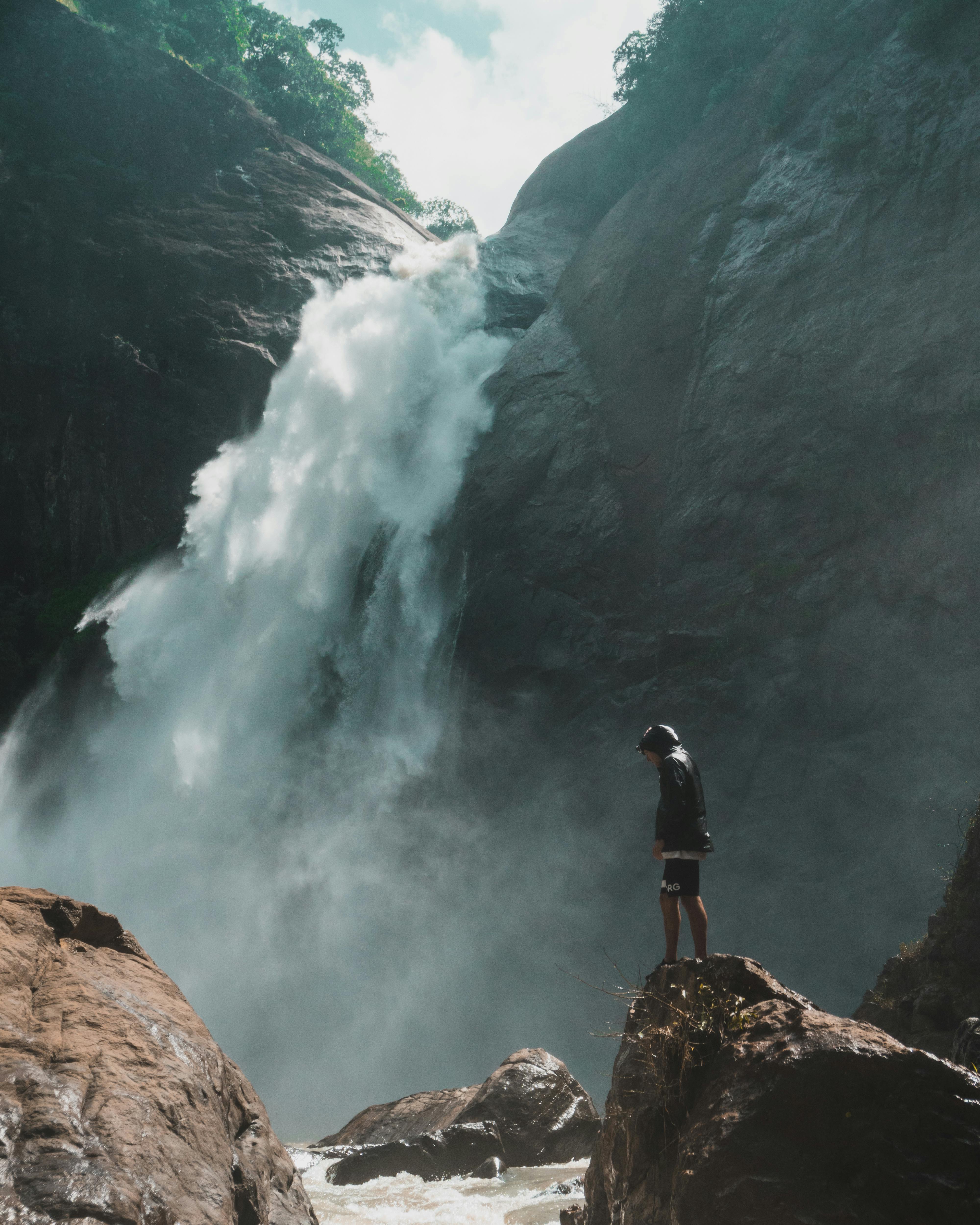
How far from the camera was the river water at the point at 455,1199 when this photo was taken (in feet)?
23.1

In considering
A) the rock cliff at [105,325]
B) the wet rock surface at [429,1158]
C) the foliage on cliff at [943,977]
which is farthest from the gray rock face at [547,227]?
the wet rock surface at [429,1158]

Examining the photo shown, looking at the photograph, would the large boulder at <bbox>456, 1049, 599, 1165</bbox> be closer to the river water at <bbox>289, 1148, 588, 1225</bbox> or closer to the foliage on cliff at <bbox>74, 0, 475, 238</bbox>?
the river water at <bbox>289, 1148, 588, 1225</bbox>

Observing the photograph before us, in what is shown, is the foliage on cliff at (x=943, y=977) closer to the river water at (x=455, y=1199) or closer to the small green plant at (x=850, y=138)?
the river water at (x=455, y=1199)

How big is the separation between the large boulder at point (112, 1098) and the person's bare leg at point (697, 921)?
2.60 meters

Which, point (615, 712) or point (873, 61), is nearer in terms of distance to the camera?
point (615, 712)

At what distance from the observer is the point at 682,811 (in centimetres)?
510

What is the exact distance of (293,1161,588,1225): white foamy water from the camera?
7.05 meters

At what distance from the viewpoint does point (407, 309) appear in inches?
1073

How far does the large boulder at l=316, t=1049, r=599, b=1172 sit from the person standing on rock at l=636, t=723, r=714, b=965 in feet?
17.8

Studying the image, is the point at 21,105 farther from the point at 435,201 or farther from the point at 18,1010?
the point at 18,1010

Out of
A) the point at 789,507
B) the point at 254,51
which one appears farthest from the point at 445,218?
the point at 789,507

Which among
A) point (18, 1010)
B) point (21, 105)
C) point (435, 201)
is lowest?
point (18, 1010)

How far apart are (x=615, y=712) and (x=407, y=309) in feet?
55.5

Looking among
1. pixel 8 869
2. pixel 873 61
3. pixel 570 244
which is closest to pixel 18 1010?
pixel 8 869
